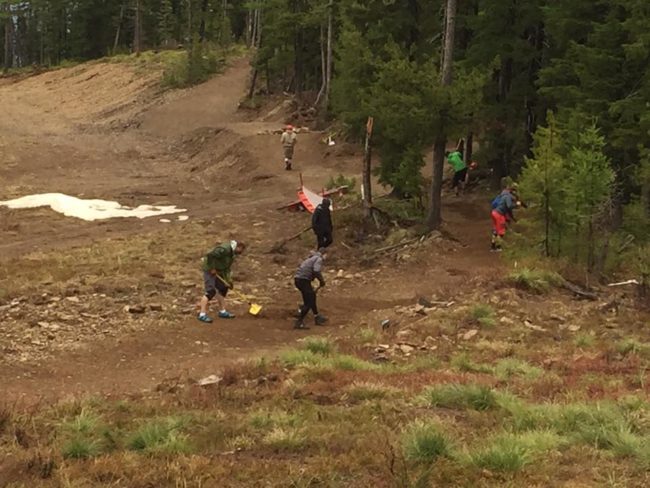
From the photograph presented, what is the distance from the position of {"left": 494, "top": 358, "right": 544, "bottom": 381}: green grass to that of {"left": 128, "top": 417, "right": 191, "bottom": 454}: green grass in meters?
4.79

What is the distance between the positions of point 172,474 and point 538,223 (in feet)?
42.8

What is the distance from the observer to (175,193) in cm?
2795

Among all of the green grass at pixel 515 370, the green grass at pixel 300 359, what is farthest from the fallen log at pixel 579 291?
the green grass at pixel 300 359

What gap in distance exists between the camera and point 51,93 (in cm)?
5903

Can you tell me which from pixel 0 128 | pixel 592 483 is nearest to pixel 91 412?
pixel 592 483

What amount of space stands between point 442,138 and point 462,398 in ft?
42.8

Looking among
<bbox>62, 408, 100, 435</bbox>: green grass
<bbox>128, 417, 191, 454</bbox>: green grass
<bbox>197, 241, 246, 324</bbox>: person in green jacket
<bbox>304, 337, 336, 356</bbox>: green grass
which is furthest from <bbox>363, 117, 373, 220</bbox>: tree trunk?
<bbox>128, 417, 191, 454</bbox>: green grass

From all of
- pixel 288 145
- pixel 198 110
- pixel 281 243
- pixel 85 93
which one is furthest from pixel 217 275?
pixel 85 93

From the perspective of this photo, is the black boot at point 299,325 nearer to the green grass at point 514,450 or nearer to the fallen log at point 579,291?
the fallen log at point 579,291

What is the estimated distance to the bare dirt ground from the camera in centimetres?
1250

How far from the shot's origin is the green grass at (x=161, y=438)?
648 centimetres

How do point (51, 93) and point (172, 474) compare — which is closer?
point (172, 474)

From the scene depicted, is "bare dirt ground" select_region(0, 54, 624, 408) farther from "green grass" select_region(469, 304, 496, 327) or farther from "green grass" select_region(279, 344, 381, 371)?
"green grass" select_region(469, 304, 496, 327)

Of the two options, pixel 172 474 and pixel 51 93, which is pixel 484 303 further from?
pixel 51 93
